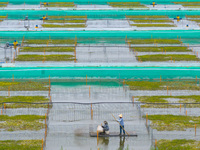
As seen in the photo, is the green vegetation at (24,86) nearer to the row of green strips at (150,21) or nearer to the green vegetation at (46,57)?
the green vegetation at (46,57)

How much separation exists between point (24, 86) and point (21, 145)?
12.1m

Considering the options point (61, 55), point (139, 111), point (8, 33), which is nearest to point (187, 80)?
point (139, 111)

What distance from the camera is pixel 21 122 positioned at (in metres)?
29.5

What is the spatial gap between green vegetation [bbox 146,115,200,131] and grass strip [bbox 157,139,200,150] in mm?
1801

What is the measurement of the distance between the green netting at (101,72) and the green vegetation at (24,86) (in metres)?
2.51

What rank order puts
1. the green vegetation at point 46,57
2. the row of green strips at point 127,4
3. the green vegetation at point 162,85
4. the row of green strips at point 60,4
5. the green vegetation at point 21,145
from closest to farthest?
1. the green vegetation at point 21,145
2. the green vegetation at point 162,85
3. the green vegetation at point 46,57
4. the row of green strips at point 127,4
5. the row of green strips at point 60,4

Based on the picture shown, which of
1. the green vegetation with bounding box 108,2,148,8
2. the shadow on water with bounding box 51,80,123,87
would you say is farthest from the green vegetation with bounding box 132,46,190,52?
the green vegetation with bounding box 108,2,148,8

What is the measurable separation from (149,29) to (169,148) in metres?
35.8

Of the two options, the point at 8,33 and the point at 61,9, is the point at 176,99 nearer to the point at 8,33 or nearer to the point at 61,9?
the point at 8,33

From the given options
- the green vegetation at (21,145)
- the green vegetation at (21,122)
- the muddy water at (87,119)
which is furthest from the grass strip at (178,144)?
the green vegetation at (21,122)

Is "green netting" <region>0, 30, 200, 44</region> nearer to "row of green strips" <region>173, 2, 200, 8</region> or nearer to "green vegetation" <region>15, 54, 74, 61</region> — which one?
"green vegetation" <region>15, 54, 74, 61</region>

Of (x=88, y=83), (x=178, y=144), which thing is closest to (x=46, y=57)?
(x=88, y=83)

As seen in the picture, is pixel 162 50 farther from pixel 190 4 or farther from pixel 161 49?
pixel 190 4

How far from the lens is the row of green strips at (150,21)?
207ft
